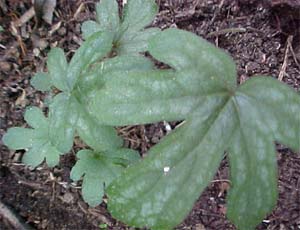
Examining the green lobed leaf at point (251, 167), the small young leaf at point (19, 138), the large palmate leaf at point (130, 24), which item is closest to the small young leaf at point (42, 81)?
the small young leaf at point (19, 138)

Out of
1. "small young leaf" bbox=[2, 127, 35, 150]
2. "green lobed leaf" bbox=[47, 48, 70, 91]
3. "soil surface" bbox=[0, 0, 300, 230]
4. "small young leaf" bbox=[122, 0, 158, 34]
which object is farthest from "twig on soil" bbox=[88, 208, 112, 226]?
"small young leaf" bbox=[122, 0, 158, 34]

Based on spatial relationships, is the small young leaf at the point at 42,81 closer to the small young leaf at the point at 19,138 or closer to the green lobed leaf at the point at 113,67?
the small young leaf at the point at 19,138

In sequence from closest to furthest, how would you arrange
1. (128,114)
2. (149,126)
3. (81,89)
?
(128,114)
(81,89)
(149,126)

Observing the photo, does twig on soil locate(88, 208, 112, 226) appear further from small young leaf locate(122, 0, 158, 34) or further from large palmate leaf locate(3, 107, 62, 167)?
small young leaf locate(122, 0, 158, 34)

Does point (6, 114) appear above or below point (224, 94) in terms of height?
below

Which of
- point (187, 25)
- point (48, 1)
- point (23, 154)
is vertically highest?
point (48, 1)

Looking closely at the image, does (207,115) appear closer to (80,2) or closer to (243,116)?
(243,116)

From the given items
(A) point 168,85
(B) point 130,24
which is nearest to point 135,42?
(B) point 130,24

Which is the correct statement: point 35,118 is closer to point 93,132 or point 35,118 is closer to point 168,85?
point 93,132

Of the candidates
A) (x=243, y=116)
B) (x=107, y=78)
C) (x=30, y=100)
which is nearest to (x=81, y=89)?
(x=107, y=78)
